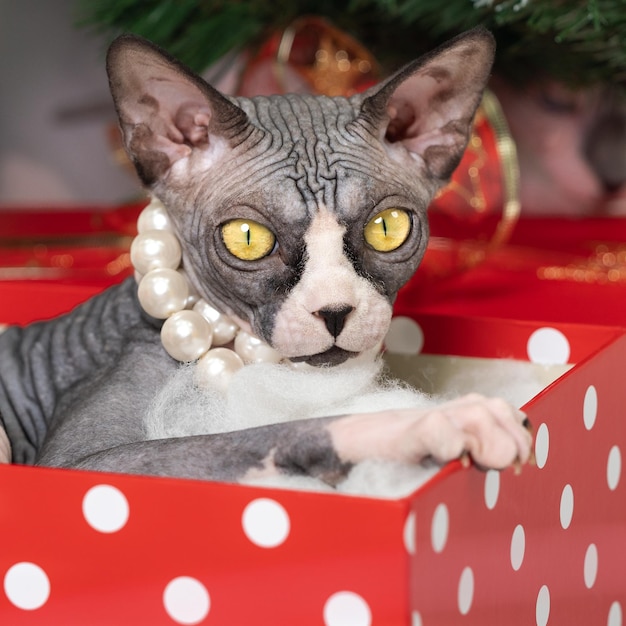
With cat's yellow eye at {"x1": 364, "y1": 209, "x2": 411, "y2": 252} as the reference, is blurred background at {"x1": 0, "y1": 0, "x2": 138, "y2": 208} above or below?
below

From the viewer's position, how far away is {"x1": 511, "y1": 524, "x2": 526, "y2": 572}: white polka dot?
81 cm

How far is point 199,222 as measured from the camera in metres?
0.93

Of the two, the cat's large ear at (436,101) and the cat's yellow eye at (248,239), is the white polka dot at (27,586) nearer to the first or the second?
the cat's yellow eye at (248,239)

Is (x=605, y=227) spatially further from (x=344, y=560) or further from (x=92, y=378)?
(x=344, y=560)

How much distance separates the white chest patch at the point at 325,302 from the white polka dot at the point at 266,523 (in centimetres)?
22

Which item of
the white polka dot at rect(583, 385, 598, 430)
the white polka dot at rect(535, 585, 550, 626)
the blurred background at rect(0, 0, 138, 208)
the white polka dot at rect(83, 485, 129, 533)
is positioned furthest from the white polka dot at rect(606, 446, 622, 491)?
the blurred background at rect(0, 0, 138, 208)

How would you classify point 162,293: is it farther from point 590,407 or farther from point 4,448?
point 590,407

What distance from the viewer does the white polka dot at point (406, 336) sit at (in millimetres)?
1241

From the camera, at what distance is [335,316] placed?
2.85ft

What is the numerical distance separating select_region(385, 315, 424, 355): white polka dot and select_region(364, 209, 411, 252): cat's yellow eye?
0.32 m

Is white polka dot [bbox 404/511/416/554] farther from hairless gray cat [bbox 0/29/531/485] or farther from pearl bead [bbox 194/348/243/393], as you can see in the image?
pearl bead [bbox 194/348/243/393]

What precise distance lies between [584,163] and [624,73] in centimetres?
63

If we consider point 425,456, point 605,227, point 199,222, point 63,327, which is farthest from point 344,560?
point 605,227

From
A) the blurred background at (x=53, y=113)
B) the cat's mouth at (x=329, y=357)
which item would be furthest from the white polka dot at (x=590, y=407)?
the blurred background at (x=53, y=113)
